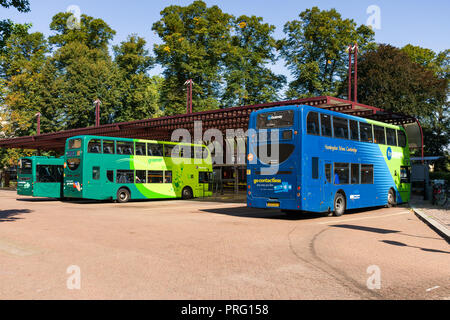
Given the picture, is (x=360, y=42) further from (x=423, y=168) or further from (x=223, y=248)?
(x=223, y=248)

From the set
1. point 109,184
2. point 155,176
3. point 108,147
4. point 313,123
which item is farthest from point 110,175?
point 313,123

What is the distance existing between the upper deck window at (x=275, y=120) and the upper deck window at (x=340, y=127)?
7.21 ft

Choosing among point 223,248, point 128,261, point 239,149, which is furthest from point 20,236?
point 239,149

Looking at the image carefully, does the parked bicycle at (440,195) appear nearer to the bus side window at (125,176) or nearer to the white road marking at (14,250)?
the bus side window at (125,176)

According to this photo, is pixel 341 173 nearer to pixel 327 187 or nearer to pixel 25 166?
pixel 327 187

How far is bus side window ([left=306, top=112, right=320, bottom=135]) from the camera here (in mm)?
13445

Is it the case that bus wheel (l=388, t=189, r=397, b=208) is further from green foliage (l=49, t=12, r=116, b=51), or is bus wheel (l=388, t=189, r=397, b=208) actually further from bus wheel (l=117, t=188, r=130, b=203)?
green foliage (l=49, t=12, r=116, b=51)

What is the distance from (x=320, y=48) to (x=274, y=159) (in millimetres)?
28855

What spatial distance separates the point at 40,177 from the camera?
25250mm

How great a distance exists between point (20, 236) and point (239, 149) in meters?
31.7

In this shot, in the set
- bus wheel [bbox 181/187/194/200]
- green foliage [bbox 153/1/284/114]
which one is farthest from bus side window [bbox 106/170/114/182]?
green foliage [bbox 153/1/284/114]

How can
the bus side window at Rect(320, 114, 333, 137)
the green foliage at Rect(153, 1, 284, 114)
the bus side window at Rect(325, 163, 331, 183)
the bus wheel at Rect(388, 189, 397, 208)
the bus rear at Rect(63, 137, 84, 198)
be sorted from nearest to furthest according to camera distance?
the bus side window at Rect(320, 114, 333, 137)
the bus side window at Rect(325, 163, 331, 183)
the bus wheel at Rect(388, 189, 397, 208)
the bus rear at Rect(63, 137, 84, 198)
the green foliage at Rect(153, 1, 284, 114)

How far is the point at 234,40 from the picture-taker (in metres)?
43.6

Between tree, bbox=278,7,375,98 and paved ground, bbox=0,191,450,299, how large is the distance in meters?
28.9
